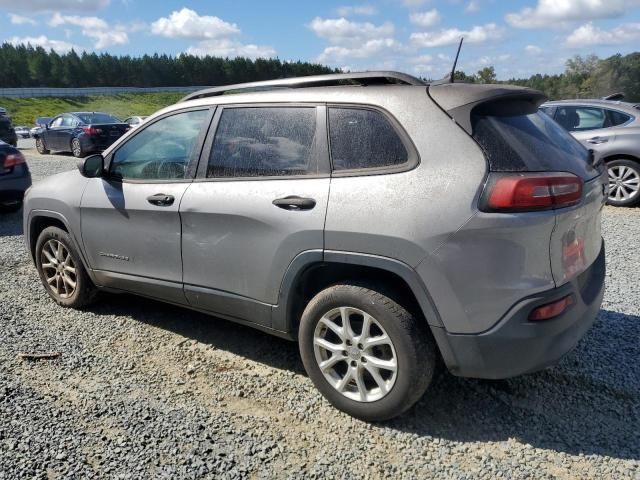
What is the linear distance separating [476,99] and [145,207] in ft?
7.41

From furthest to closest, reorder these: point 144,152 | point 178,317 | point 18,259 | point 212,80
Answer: point 212,80, point 18,259, point 178,317, point 144,152

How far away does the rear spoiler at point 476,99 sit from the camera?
8.50 feet

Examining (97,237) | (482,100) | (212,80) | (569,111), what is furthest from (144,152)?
(212,80)

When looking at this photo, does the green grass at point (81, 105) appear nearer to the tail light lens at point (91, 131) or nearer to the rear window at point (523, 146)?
the tail light lens at point (91, 131)

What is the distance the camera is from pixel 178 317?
4.36m

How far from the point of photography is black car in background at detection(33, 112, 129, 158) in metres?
17.5

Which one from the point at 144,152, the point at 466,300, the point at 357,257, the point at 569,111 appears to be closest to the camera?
the point at 466,300

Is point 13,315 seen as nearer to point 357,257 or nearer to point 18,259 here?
point 18,259

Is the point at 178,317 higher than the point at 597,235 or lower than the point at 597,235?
lower

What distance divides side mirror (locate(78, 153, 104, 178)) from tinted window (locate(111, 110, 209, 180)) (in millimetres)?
91

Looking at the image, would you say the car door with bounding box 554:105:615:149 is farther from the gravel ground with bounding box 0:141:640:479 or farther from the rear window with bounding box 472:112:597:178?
the rear window with bounding box 472:112:597:178

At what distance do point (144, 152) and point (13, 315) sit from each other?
1.87 metres

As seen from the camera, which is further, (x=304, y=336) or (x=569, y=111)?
(x=569, y=111)

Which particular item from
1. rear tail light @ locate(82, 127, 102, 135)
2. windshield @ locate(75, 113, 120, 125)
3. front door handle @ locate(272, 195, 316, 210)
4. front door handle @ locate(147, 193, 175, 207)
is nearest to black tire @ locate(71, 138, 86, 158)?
rear tail light @ locate(82, 127, 102, 135)
